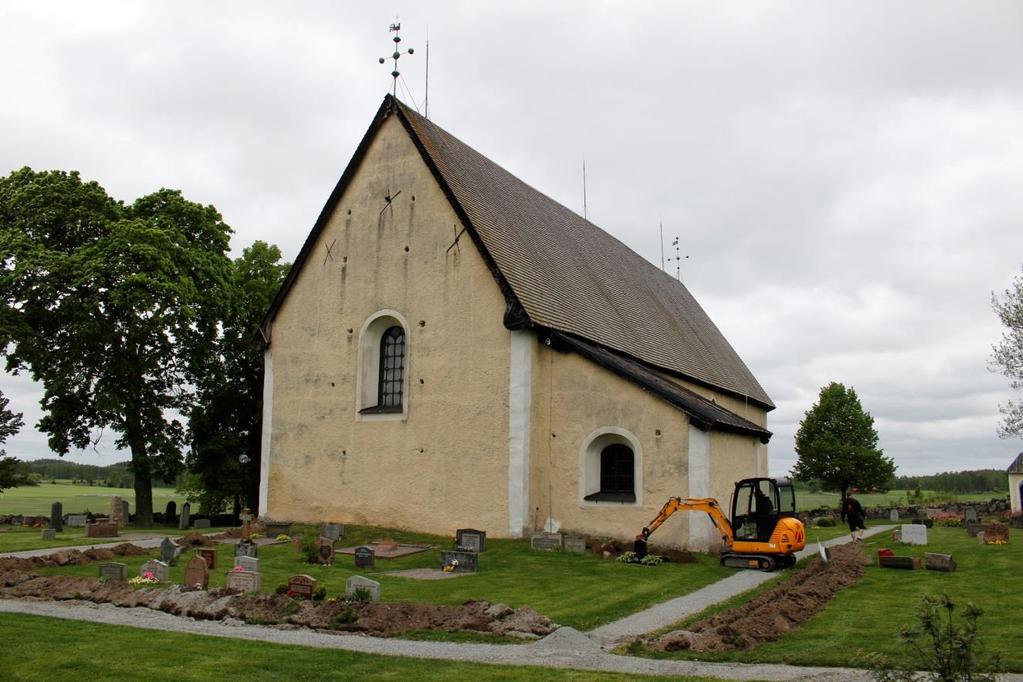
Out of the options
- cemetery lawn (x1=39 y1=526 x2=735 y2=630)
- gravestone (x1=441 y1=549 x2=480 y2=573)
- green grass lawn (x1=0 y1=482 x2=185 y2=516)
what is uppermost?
gravestone (x1=441 y1=549 x2=480 y2=573)

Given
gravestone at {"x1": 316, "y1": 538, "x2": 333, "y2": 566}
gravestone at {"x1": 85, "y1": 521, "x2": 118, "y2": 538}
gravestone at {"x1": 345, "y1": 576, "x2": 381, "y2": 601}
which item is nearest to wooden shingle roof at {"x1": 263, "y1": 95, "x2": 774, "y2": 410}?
gravestone at {"x1": 85, "y1": 521, "x2": 118, "y2": 538}

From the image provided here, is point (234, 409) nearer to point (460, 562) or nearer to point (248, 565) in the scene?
point (460, 562)

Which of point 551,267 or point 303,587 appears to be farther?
point 551,267

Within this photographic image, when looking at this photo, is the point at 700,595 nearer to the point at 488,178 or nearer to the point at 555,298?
the point at 555,298

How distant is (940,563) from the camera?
17.5 m

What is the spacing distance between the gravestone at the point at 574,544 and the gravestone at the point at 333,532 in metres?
6.17

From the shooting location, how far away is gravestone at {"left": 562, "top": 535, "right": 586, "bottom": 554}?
20062 mm

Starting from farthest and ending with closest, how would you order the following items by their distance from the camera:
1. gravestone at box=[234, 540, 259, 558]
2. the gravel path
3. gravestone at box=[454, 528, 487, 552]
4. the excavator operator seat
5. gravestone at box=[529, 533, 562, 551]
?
1. gravestone at box=[529, 533, 562, 551]
2. gravestone at box=[454, 528, 487, 552]
3. the excavator operator seat
4. gravestone at box=[234, 540, 259, 558]
5. the gravel path

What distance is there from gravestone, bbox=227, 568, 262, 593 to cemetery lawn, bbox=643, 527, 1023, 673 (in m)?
7.03

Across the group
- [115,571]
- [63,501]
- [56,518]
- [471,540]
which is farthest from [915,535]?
[63,501]

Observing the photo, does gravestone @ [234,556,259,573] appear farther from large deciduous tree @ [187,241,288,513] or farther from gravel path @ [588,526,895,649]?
large deciduous tree @ [187,241,288,513]

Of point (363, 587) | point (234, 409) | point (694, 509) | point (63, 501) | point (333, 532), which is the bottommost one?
point (63, 501)

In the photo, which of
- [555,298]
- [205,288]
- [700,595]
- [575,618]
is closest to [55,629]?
[575,618]

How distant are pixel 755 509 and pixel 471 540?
6.77 m
